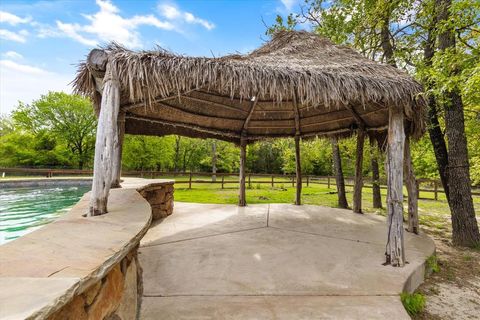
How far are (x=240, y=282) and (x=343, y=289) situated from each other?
3.24ft

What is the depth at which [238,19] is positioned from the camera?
7.79 metres

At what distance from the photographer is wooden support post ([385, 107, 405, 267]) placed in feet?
9.54

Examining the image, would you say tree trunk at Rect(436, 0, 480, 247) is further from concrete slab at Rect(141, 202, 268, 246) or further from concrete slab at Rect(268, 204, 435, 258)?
concrete slab at Rect(141, 202, 268, 246)

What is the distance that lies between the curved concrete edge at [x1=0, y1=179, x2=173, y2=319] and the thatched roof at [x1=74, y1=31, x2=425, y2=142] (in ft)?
5.05

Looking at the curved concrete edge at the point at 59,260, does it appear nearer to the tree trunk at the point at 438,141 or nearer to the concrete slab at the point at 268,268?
the concrete slab at the point at 268,268

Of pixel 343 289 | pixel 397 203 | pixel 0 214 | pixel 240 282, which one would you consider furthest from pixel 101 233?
pixel 0 214

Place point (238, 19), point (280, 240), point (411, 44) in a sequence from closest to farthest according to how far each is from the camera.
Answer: point (280, 240) < point (411, 44) < point (238, 19)

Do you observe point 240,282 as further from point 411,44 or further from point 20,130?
point 20,130

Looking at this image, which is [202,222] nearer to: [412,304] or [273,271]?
[273,271]

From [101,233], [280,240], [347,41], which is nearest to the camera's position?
[101,233]

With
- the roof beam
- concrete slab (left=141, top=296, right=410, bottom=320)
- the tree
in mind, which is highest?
the tree

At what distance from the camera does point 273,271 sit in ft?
8.90

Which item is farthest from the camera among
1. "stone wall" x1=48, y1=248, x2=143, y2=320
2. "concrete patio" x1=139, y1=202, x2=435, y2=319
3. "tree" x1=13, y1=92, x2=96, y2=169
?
"tree" x1=13, y1=92, x2=96, y2=169

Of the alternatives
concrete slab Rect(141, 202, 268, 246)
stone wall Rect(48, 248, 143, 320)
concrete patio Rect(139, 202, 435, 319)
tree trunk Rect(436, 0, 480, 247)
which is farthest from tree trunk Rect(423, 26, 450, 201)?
stone wall Rect(48, 248, 143, 320)
